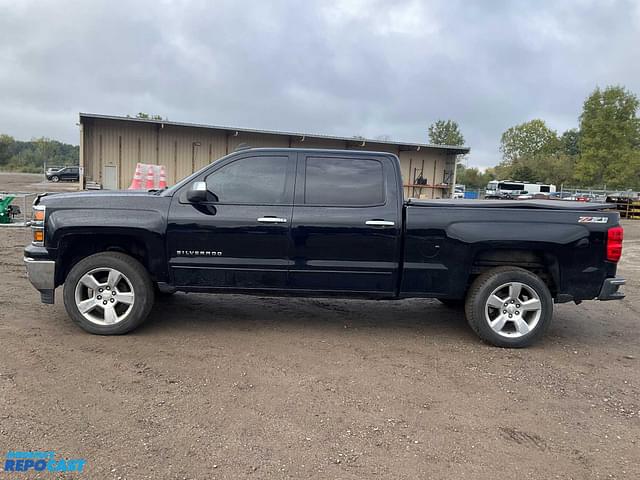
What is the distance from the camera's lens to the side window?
4.95 meters

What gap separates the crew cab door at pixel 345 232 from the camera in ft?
15.9

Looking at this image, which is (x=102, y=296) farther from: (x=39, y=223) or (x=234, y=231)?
(x=234, y=231)

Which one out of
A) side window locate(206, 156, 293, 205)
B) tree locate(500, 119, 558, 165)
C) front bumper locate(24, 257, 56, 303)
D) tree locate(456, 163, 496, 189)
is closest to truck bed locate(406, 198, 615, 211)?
side window locate(206, 156, 293, 205)

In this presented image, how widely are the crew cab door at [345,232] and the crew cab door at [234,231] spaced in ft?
0.49

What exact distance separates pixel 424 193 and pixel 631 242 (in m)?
10.0

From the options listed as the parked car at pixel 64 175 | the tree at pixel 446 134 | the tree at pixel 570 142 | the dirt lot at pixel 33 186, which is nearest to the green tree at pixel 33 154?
the parked car at pixel 64 175

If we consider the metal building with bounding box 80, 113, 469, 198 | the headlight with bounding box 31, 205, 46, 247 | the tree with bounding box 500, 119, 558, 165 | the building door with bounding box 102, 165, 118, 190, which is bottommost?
the headlight with bounding box 31, 205, 46, 247

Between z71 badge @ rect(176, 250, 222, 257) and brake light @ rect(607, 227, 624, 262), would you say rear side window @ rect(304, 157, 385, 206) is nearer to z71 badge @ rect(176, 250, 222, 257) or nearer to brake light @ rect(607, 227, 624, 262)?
z71 badge @ rect(176, 250, 222, 257)

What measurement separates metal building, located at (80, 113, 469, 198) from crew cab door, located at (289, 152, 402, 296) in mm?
15749

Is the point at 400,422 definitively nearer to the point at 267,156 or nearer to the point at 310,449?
the point at 310,449

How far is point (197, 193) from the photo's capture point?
15.4 ft

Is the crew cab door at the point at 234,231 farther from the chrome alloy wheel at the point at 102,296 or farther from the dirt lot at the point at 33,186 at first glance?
the dirt lot at the point at 33,186

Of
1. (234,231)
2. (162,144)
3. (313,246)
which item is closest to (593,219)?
(313,246)

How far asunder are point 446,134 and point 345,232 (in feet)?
279
